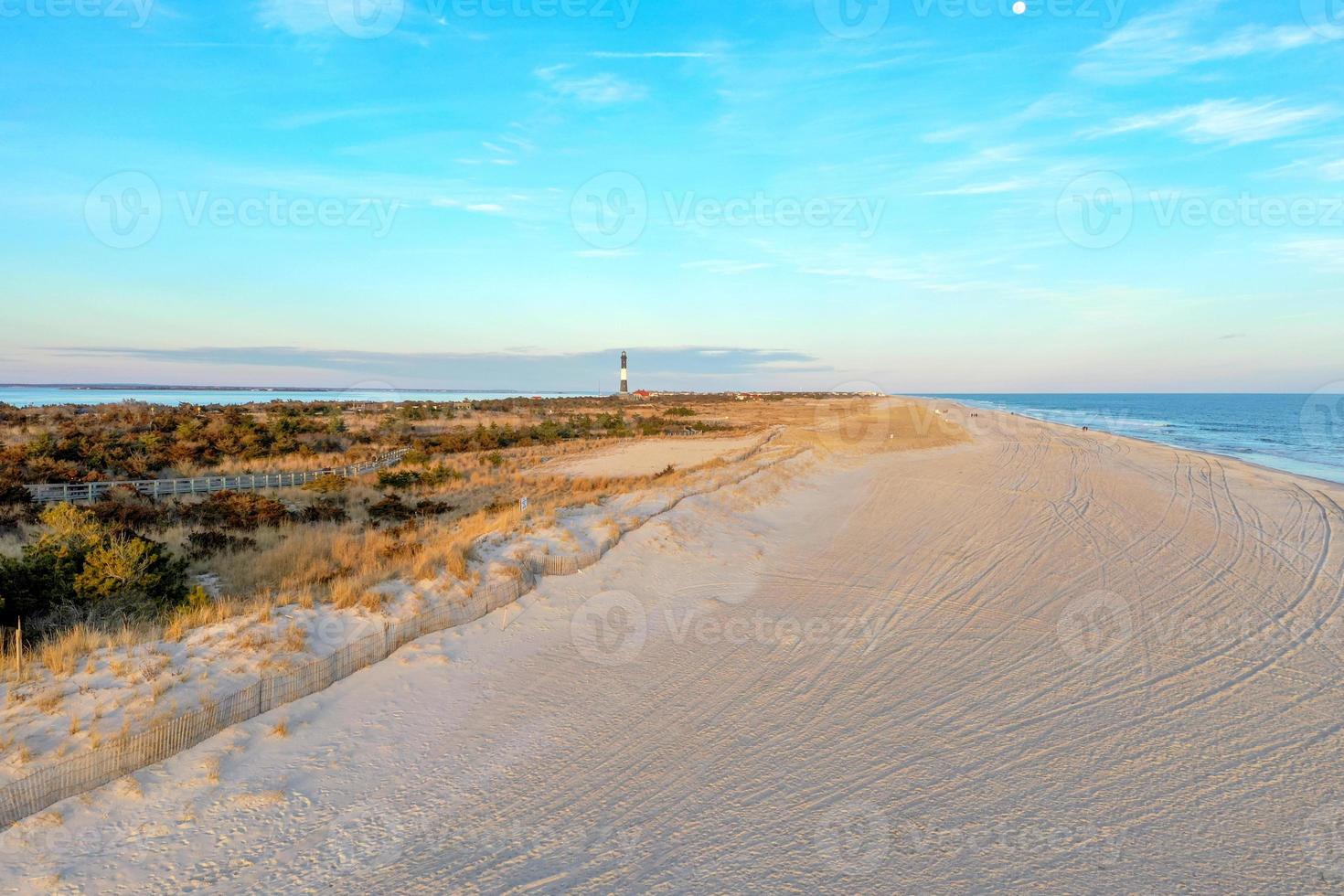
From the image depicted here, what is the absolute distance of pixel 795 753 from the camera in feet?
19.5

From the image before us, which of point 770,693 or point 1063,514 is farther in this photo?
point 1063,514

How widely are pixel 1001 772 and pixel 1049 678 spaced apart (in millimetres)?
2504

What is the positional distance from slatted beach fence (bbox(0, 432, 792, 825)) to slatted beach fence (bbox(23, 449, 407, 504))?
13.0 metres

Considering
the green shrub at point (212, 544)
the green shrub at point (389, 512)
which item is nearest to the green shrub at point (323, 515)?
the green shrub at point (389, 512)

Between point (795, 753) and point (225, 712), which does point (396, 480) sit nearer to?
point (225, 712)

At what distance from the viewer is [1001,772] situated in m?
5.63

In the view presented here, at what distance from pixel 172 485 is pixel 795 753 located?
22.0 metres

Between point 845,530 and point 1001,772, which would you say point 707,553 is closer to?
point 845,530

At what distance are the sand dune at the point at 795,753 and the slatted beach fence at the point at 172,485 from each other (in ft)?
48.4

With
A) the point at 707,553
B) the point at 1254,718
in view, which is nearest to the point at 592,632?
the point at 707,553

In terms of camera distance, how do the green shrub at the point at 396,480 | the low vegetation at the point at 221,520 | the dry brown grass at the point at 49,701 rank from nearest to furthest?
the dry brown grass at the point at 49,701, the low vegetation at the point at 221,520, the green shrub at the point at 396,480

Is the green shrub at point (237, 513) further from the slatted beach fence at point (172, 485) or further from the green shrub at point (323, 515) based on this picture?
the slatted beach fence at point (172, 485)

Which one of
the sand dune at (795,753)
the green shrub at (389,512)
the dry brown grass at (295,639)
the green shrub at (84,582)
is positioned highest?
the green shrub at (84,582)

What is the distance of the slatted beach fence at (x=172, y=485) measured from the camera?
1813 cm
